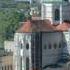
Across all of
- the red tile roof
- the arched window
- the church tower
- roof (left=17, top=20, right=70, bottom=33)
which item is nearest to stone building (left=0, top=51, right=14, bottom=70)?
roof (left=17, top=20, right=70, bottom=33)

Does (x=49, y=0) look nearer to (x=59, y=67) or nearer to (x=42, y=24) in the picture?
Result: (x=42, y=24)

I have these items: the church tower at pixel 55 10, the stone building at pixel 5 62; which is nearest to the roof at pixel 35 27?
the church tower at pixel 55 10

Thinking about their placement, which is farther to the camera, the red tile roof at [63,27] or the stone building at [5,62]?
the red tile roof at [63,27]

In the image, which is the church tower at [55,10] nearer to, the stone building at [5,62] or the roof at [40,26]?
the roof at [40,26]

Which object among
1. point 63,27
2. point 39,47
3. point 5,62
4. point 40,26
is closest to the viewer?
point 5,62

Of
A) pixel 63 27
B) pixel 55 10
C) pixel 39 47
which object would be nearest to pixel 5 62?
pixel 39 47

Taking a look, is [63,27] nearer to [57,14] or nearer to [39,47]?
[57,14]

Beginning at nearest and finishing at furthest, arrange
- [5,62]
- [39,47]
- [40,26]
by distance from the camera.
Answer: [5,62]
[39,47]
[40,26]

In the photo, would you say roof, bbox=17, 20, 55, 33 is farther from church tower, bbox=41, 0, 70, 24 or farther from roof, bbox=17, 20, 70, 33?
church tower, bbox=41, 0, 70, 24
